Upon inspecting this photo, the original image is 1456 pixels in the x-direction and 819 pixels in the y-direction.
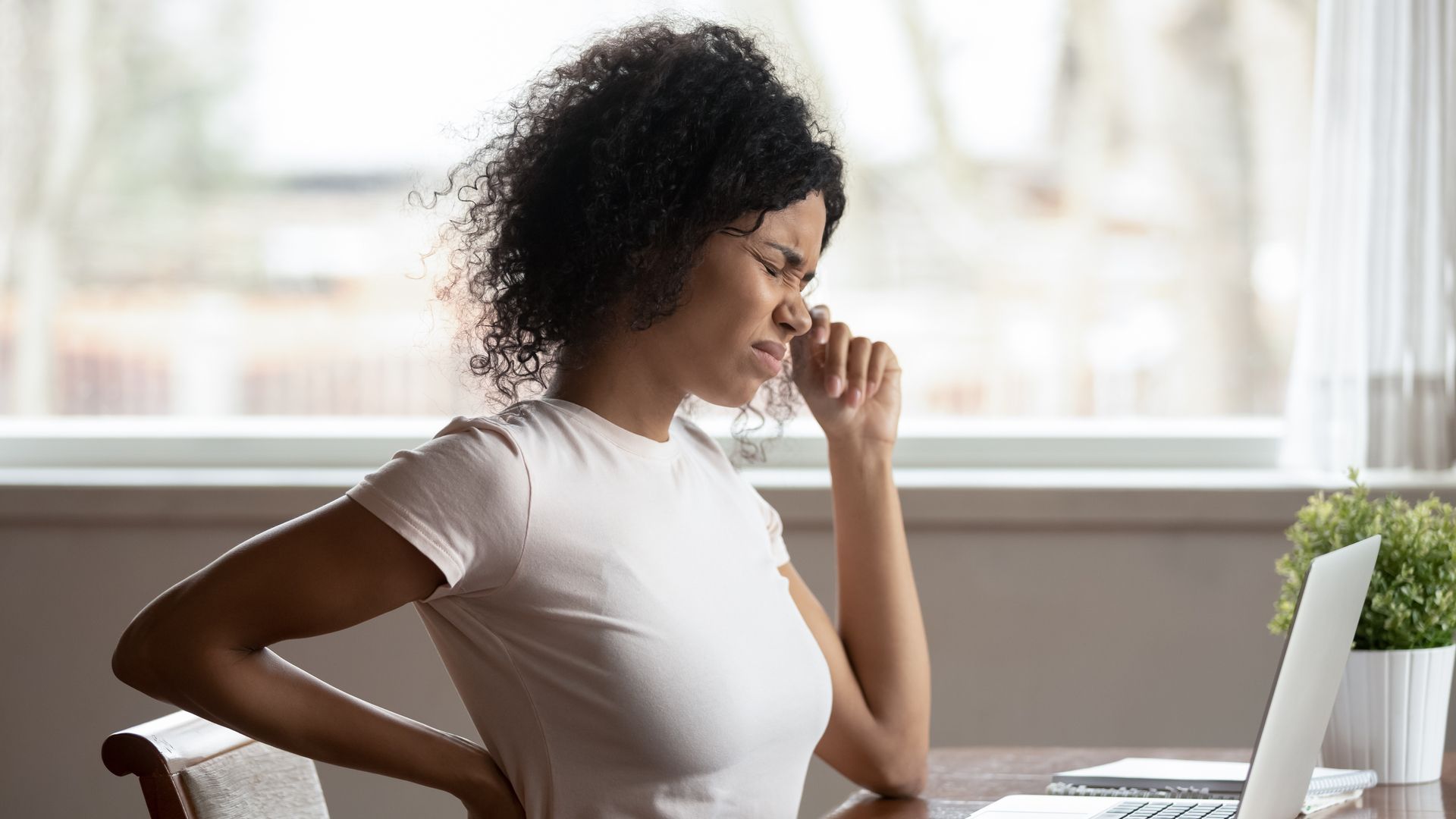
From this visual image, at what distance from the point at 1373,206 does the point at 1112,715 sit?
94 centimetres

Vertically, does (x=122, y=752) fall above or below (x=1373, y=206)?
below

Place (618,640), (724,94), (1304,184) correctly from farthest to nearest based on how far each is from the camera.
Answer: (1304,184) → (724,94) → (618,640)

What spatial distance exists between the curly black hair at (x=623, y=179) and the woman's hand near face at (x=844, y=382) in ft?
0.86

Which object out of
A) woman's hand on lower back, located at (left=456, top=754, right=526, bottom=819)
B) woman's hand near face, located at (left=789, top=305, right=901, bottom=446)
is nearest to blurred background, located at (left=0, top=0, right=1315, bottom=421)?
woman's hand near face, located at (left=789, top=305, right=901, bottom=446)

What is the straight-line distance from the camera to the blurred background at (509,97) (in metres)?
2.45

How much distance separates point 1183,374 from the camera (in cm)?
249

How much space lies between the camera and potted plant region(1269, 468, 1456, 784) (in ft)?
4.35

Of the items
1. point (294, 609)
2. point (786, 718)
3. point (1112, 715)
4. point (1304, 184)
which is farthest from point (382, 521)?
point (1304, 184)

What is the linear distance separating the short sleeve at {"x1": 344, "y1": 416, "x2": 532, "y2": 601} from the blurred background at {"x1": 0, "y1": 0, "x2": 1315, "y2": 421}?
1.26 meters

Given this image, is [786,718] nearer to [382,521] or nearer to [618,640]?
[618,640]

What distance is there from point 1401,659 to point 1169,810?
32 cm

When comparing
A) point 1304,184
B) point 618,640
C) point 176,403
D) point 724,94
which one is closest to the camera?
point 618,640

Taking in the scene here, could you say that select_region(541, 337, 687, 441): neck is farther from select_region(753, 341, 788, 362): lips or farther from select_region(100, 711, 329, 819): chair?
select_region(100, 711, 329, 819): chair

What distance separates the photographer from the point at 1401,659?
1329 mm
